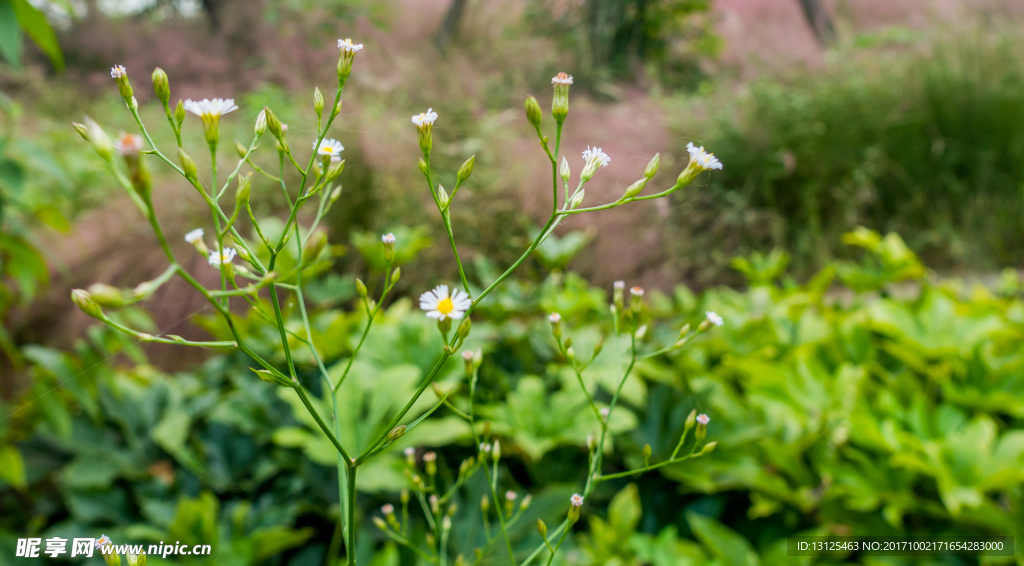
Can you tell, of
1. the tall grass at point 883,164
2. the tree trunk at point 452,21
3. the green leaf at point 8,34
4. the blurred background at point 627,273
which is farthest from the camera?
the tree trunk at point 452,21

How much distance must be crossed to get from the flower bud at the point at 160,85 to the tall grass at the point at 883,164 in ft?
7.69

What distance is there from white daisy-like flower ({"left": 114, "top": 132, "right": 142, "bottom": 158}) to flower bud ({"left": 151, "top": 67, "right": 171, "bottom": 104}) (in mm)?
105

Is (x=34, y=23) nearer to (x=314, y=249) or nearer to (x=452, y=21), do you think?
(x=314, y=249)

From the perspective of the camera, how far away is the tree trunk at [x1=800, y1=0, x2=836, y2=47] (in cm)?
433

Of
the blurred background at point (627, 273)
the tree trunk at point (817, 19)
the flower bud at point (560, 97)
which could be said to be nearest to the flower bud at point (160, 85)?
the blurred background at point (627, 273)

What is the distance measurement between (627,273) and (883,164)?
1407 mm

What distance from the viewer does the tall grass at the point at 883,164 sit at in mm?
2389

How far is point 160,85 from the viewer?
308mm

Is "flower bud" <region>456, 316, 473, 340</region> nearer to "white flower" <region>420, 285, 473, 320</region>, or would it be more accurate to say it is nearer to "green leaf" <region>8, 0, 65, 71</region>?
"white flower" <region>420, 285, 473, 320</region>

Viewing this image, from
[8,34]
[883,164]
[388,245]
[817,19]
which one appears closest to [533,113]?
[388,245]

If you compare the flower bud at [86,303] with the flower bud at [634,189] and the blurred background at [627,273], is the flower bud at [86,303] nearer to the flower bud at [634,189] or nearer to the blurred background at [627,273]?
the blurred background at [627,273]

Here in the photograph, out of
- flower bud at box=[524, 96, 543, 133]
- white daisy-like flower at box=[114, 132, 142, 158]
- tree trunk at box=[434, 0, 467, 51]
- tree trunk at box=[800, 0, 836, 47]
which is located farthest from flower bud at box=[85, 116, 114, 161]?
tree trunk at box=[434, 0, 467, 51]

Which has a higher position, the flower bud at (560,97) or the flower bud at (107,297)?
the flower bud at (560,97)

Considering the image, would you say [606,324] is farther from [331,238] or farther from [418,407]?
[331,238]
